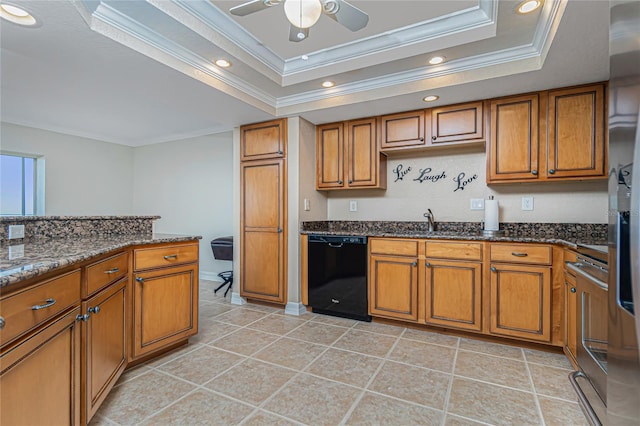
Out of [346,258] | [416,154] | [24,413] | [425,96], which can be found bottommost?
[24,413]

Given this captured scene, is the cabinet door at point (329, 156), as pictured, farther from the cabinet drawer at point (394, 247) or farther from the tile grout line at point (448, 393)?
the tile grout line at point (448, 393)

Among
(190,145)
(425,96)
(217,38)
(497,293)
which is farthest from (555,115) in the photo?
(190,145)

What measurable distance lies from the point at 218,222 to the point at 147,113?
1.81 metres

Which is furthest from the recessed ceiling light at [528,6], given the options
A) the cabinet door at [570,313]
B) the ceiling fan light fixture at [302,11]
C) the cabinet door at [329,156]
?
the cabinet door at [329,156]

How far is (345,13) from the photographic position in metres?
1.67

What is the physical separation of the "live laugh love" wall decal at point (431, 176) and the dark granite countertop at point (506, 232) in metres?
0.42

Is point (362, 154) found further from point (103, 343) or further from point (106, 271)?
point (103, 343)

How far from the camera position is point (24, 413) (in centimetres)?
101

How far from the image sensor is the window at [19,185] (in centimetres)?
437

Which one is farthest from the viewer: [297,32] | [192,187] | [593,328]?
[192,187]

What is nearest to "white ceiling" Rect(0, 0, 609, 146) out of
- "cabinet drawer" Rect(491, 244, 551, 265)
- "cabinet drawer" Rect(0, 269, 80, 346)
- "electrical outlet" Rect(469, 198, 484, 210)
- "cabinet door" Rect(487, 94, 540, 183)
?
"cabinet door" Rect(487, 94, 540, 183)

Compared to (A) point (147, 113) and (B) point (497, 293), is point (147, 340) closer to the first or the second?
(B) point (497, 293)

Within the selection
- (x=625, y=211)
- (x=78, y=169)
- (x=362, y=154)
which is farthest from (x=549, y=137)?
(x=78, y=169)

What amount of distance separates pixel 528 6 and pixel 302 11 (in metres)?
1.38
